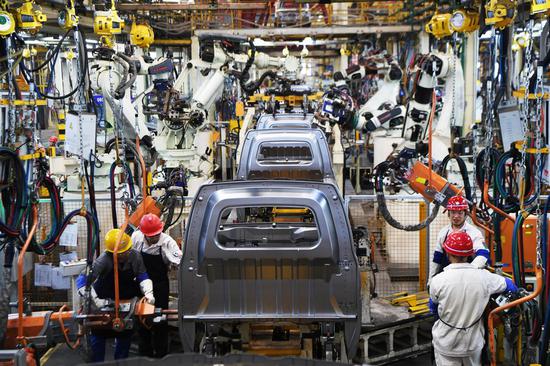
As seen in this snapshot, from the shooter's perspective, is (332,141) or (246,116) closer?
(332,141)

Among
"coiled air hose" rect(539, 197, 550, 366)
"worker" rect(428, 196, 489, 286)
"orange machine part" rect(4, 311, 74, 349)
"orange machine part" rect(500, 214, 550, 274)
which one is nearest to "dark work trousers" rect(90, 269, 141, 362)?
"orange machine part" rect(4, 311, 74, 349)

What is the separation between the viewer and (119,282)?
203 inches

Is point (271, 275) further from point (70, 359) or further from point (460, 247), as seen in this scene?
point (70, 359)

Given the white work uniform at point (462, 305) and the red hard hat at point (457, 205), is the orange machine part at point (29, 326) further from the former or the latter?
the red hard hat at point (457, 205)

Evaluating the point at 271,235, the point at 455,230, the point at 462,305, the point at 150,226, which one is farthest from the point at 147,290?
the point at 455,230

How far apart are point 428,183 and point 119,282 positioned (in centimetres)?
329

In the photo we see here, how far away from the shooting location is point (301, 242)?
4.96m

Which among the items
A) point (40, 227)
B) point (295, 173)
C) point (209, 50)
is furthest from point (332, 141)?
point (40, 227)

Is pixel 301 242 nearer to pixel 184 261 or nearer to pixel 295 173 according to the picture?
pixel 184 261

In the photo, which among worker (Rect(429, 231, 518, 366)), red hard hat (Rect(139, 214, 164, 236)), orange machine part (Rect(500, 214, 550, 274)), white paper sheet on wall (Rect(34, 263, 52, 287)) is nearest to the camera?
worker (Rect(429, 231, 518, 366))

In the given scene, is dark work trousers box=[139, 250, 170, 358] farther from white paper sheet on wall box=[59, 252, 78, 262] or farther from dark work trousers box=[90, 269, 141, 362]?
white paper sheet on wall box=[59, 252, 78, 262]

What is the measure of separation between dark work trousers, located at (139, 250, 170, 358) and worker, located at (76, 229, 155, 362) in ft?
1.78

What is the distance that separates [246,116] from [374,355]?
10.4 m

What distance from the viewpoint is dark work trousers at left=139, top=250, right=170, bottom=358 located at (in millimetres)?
5855
